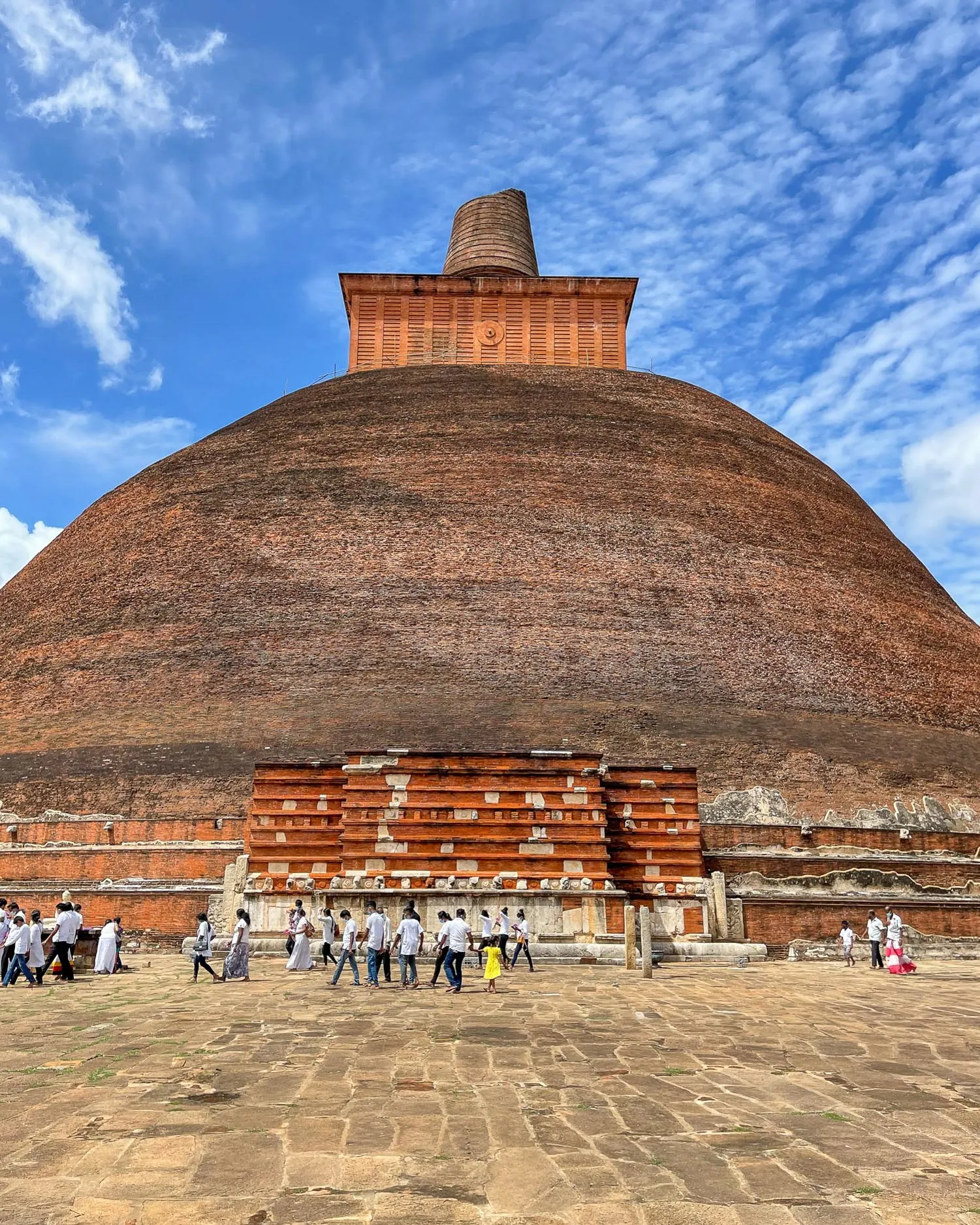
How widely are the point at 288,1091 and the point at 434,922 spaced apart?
6433 mm

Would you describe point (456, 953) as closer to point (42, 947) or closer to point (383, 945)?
point (383, 945)

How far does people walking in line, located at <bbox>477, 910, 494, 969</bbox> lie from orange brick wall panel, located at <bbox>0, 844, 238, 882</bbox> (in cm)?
373

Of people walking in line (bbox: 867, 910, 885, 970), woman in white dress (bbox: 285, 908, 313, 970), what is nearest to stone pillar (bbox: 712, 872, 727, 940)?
people walking in line (bbox: 867, 910, 885, 970)

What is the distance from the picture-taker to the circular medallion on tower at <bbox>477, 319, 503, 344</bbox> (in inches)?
1098

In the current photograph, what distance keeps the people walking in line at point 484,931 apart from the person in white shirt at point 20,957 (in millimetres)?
4099

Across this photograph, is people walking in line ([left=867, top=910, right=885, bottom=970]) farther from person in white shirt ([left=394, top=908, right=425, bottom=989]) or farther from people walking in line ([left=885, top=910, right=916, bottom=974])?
person in white shirt ([left=394, top=908, right=425, bottom=989])

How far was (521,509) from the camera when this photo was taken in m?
18.5

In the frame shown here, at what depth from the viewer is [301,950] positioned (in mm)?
10086

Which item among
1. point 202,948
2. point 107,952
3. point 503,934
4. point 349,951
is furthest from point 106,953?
point 503,934

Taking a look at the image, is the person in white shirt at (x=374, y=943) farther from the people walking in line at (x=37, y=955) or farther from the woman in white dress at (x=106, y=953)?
the people walking in line at (x=37, y=955)

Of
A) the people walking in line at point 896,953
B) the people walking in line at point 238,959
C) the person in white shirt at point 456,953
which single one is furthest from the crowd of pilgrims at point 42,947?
the people walking in line at point 896,953

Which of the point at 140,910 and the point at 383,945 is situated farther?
the point at 140,910

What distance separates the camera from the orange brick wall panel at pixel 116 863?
13.0 metres

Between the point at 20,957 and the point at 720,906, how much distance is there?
729 centimetres
